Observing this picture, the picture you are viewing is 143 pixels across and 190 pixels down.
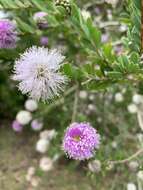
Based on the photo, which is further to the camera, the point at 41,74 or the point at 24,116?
the point at 24,116

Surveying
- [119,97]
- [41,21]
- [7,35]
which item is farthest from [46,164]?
[7,35]

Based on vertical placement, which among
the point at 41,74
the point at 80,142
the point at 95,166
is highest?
the point at 41,74

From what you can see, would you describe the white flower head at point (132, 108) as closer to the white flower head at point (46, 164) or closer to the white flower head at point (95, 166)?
the white flower head at point (46, 164)

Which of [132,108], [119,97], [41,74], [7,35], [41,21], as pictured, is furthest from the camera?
[119,97]

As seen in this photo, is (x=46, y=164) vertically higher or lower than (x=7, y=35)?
lower

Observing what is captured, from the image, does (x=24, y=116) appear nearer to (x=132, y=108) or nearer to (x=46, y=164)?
(x=46, y=164)

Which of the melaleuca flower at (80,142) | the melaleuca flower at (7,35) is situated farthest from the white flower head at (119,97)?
the melaleuca flower at (80,142)
